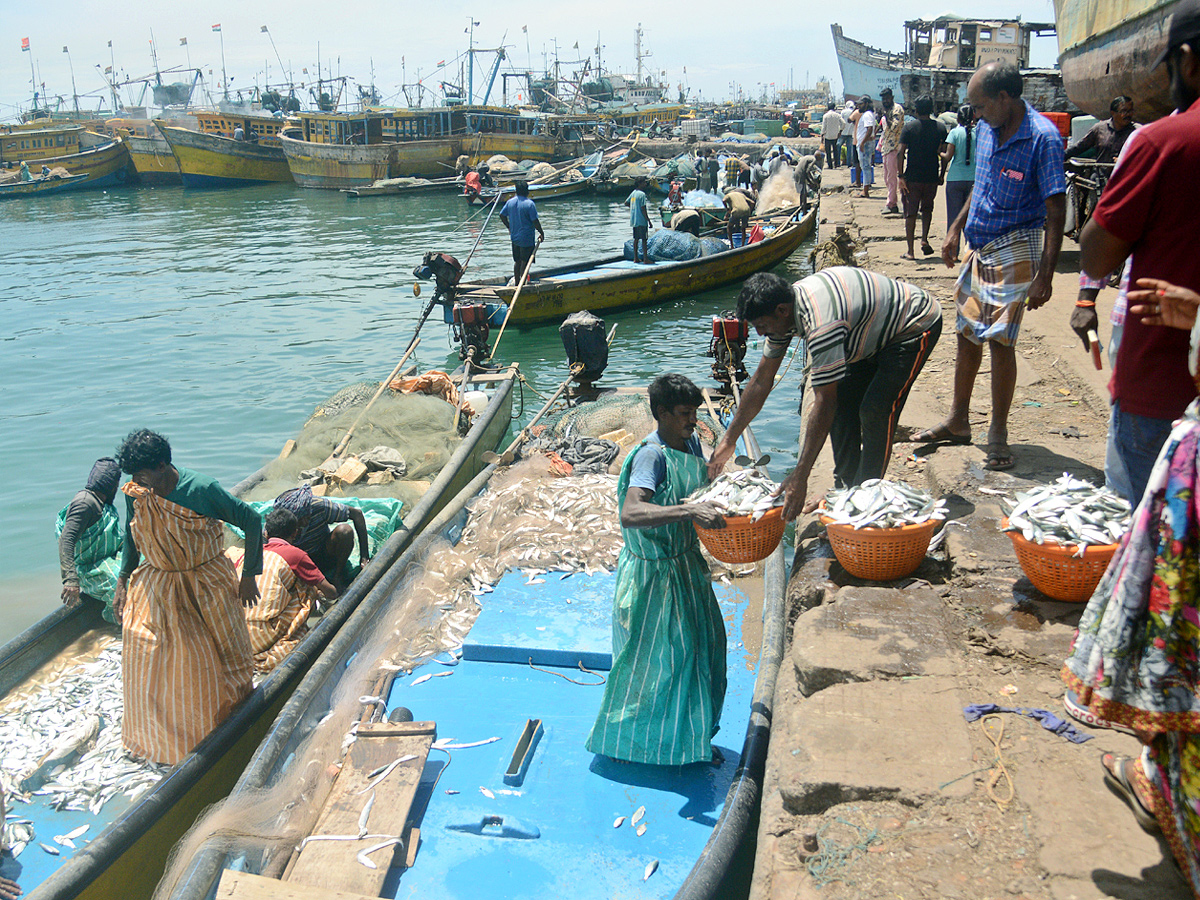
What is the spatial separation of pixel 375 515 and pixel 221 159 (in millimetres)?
47983

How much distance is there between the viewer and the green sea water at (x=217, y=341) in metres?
11.5

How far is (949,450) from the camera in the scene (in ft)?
16.4

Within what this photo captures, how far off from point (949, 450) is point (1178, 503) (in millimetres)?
3150

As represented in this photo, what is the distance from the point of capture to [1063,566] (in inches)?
126

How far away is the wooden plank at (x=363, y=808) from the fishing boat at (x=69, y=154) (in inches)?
2149

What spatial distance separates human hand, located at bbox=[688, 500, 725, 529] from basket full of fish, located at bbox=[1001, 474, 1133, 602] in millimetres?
1192

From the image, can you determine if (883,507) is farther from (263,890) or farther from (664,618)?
(263,890)

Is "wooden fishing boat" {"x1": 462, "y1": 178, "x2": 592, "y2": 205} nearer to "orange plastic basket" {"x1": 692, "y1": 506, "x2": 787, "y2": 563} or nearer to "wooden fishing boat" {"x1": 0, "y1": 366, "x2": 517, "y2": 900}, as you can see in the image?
"wooden fishing boat" {"x1": 0, "y1": 366, "x2": 517, "y2": 900}

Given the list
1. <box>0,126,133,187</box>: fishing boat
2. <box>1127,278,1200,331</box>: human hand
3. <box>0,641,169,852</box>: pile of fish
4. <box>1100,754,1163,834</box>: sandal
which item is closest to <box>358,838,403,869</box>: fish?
<box>0,641,169,852</box>: pile of fish

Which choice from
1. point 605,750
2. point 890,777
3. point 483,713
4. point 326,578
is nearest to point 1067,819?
point 890,777

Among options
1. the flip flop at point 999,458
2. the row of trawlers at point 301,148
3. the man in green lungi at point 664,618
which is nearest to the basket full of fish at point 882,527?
the man in green lungi at point 664,618

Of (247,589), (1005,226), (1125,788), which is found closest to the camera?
(1125,788)

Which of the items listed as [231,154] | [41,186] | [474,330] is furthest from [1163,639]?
[41,186]

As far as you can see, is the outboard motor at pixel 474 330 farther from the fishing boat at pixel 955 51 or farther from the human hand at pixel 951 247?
the fishing boat at pixel 955 51
